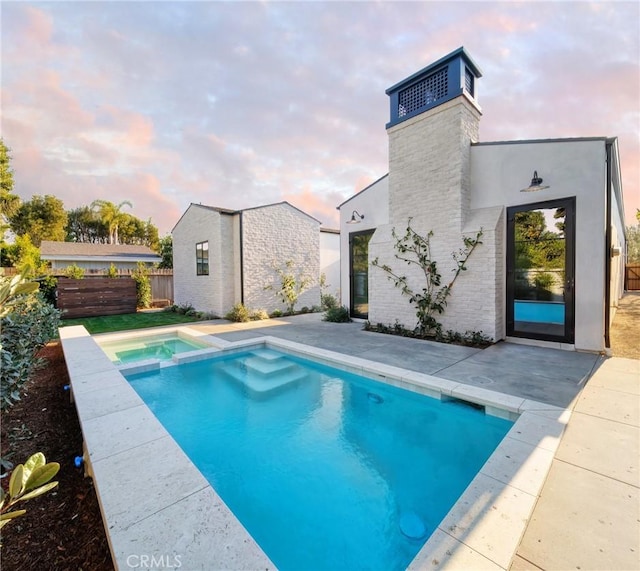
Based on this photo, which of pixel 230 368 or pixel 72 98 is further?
pixel 72 98

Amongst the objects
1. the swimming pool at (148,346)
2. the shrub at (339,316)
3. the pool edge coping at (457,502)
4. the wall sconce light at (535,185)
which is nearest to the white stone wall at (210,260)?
the swimming pool at (148,346)

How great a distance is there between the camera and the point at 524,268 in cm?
645

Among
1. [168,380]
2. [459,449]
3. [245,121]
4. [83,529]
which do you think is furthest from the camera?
[245,121]

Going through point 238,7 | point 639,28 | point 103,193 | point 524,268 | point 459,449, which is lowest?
point 459,449

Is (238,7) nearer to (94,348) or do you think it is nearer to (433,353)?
(94,348)

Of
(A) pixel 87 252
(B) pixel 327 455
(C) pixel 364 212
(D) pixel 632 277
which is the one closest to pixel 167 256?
(A) pixel 87 252

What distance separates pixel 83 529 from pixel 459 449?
3.29 metres

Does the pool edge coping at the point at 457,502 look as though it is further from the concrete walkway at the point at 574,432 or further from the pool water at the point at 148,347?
the pool water at the point at 148,347

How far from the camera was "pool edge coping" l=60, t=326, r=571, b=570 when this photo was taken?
163 cm

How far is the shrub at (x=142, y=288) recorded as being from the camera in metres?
13.5

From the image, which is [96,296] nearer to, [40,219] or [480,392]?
[480,392]

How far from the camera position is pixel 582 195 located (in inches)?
221

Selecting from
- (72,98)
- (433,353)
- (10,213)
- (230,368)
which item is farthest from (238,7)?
(10,213)

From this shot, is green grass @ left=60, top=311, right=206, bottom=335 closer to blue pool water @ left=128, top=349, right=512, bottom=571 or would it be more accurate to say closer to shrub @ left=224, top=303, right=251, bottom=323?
shrub @ left=224, top=303, right=251, bottom=323
